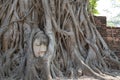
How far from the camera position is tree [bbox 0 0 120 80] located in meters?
6.12

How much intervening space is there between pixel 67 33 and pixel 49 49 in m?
0.73

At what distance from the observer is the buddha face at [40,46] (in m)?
6.12

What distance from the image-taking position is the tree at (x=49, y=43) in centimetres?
612

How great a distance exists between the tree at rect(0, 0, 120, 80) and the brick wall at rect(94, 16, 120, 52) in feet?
2.69

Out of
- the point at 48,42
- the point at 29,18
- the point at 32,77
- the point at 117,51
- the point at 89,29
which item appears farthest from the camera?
the point at 117,51

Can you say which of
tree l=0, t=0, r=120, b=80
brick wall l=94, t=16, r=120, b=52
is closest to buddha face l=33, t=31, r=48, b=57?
tree l=0, t=0, r=120, b=80

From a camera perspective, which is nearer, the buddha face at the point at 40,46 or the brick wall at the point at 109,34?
the buddha face at the point at 40,46

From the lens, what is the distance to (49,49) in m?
6.17

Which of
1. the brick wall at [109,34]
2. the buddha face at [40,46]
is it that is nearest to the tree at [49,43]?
the buddha face at [40,46]

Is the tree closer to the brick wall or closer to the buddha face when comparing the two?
the buddha face

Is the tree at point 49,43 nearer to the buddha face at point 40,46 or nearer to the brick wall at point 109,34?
the buddha face at point 40,46

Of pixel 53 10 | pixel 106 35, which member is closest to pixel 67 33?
pixel 53 10

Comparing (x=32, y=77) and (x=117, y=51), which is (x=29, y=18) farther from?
(x=117, y=51)

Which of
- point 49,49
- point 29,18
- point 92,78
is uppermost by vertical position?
point 29,18
